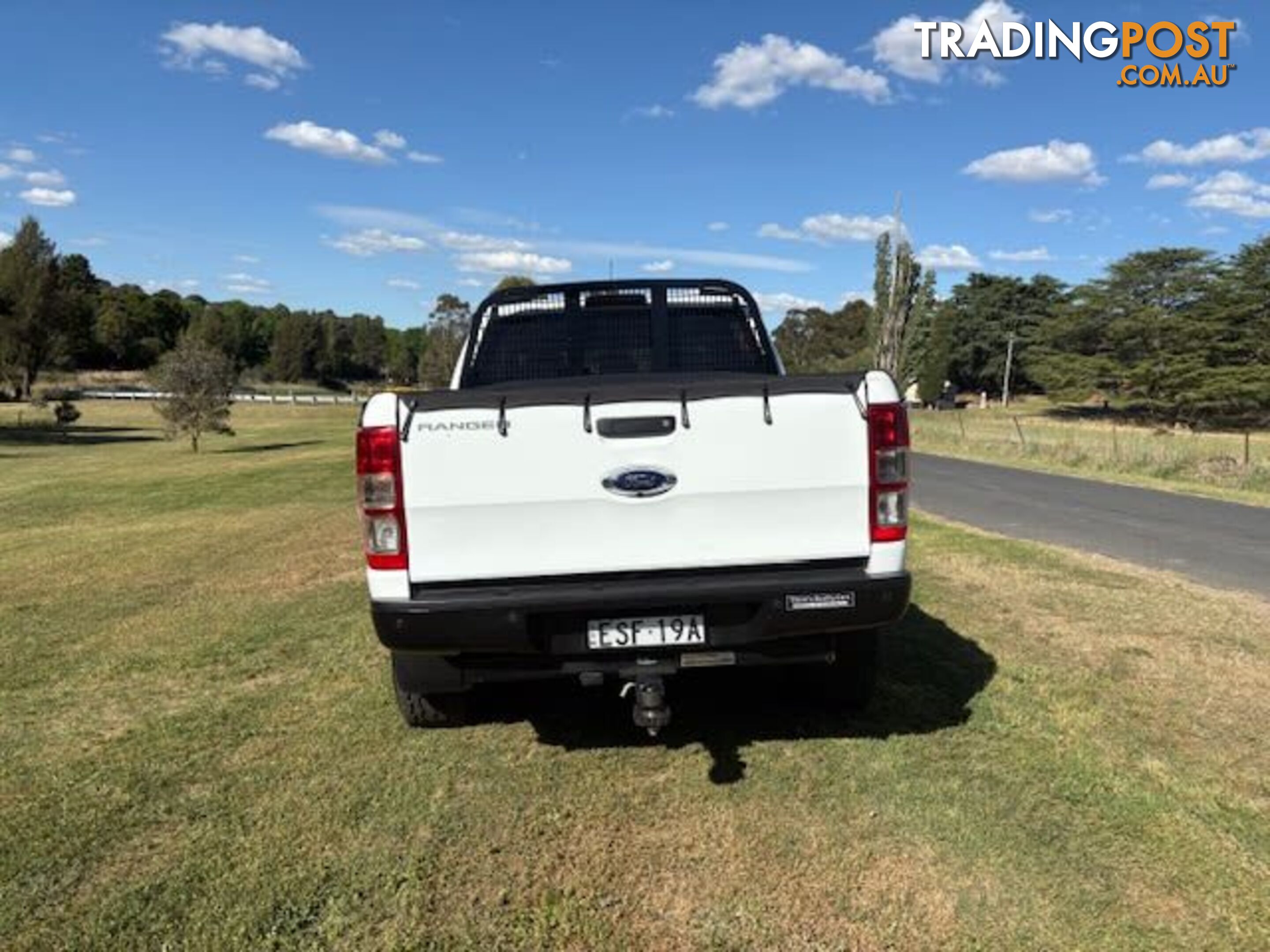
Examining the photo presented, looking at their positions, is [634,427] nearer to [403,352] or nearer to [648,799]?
[648,799]

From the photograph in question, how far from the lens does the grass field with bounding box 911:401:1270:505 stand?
18.8 meters

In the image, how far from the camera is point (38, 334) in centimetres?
5881

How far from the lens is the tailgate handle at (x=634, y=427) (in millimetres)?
3744

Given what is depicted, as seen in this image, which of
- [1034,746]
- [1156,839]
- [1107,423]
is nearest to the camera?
[1156,839]

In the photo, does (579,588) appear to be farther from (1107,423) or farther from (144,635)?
(1107,423)

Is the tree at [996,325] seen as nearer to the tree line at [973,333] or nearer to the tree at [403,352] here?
the tree line at [973,333]

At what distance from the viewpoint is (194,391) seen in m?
33.1

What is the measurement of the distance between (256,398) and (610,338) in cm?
8393

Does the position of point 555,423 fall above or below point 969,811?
above

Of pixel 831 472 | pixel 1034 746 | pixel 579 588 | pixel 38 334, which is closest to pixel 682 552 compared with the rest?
pixel 579 588

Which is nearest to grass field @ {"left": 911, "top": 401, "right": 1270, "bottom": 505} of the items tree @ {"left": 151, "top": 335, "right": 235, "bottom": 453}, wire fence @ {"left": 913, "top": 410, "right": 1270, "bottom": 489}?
wire fence @ {"left": 913, "top": 410, "right": 1270, "bottom": 489}

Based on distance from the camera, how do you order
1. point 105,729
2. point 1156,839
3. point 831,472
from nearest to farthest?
point 1156,839 < point 831,472 < point 105,729

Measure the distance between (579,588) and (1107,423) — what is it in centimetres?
6924

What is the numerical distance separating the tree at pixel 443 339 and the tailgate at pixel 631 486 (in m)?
50.3
